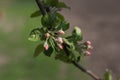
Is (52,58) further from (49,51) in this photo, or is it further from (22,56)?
(49,51)

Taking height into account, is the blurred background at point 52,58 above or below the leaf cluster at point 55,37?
below

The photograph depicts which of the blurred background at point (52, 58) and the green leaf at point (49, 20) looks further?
the blurred background at point (52, 58)

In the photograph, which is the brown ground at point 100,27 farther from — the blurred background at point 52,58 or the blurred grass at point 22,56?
the blurred grass at point 22,56

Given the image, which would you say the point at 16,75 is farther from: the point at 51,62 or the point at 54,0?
the point at 54,0

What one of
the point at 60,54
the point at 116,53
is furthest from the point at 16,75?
the point at 60,54

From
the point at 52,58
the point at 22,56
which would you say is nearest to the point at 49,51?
the point at 52,58

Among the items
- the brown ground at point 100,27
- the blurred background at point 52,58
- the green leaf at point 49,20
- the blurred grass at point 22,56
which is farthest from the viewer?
the brown ground at point 100,27

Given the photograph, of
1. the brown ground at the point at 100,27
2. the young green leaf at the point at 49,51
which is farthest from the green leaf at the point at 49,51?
the brown ground at the point at 100,27

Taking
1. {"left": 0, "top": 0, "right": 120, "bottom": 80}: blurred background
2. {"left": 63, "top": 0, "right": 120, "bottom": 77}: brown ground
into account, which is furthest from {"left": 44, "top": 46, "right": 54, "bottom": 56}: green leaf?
{"left": 63, "top": 0, "right": 120, "bottom": 77}: brown ground
